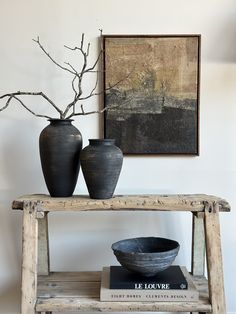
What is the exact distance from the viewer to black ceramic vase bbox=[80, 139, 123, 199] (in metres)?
1.56

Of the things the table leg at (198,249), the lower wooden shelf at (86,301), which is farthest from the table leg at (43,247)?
the table leg at (198,249)

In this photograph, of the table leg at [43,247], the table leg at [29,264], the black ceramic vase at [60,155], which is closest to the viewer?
the table leg at [29,264]

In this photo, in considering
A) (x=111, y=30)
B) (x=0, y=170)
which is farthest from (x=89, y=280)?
(x=111, y=30)

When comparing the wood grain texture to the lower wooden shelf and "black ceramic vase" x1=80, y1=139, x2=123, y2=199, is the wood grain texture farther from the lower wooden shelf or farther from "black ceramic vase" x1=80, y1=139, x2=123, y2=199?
the lower wooden shelf

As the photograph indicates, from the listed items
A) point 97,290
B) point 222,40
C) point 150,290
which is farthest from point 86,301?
point 222,40

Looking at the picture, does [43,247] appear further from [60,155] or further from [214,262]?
[214,262]

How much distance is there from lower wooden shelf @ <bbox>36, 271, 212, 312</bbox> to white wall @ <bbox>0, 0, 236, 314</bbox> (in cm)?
25

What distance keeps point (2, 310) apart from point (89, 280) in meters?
0.52

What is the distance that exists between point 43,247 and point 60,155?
0.47m

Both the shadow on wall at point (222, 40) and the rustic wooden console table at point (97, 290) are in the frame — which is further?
the shadow on wall at point (222, 40)

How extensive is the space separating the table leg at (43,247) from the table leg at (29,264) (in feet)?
0.87

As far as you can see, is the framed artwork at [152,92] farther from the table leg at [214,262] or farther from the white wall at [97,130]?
the table leg at [214,262]

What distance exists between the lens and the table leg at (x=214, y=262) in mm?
1489

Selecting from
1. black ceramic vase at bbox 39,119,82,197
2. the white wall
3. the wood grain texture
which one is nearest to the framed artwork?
the white wall
